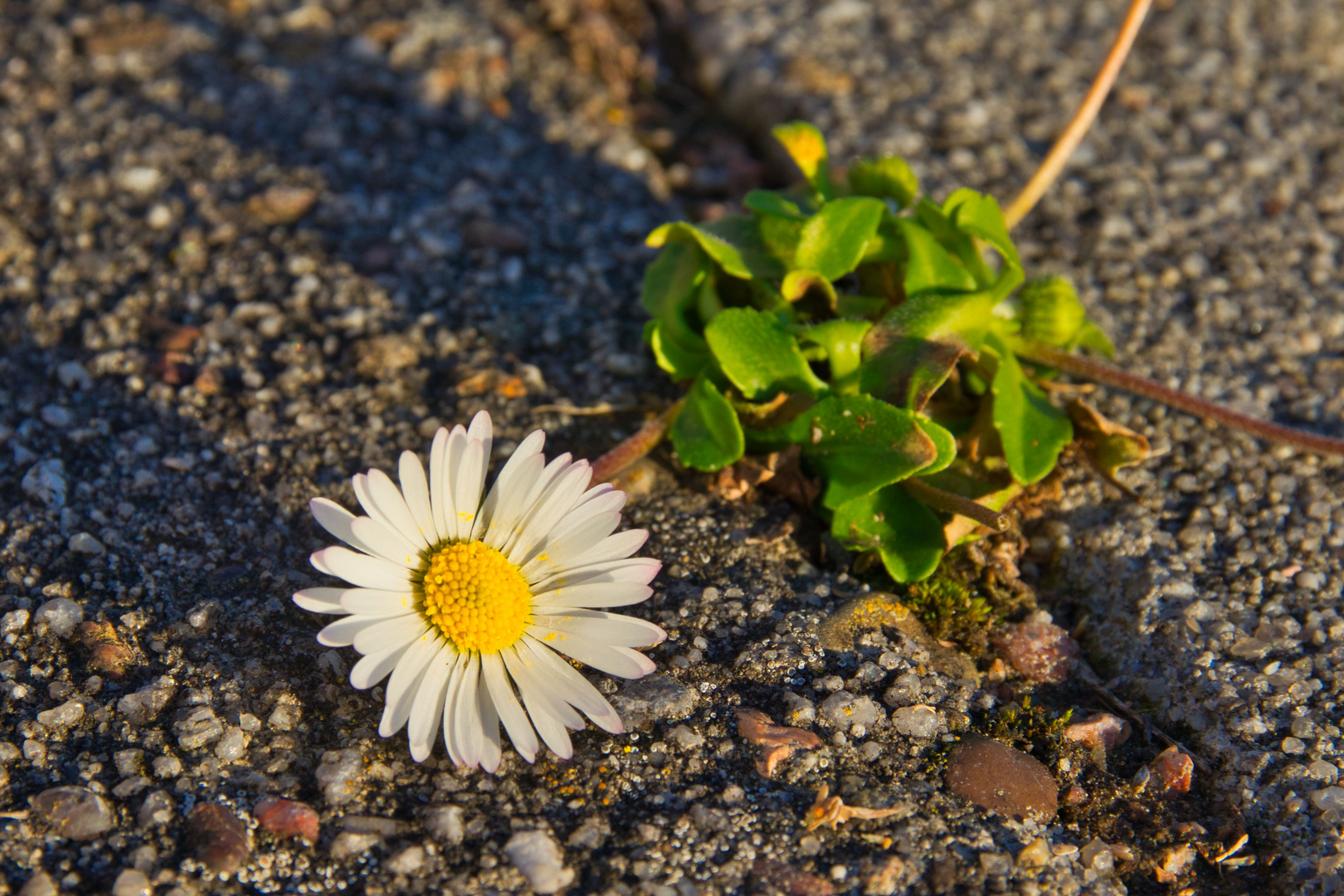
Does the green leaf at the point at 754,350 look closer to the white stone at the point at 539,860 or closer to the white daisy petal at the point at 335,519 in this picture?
the white daisy petal at the point at 335,519

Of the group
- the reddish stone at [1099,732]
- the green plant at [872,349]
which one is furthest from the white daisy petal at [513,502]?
the reddish stone at [1099,732]

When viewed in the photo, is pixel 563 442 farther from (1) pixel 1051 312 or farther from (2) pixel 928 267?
(1) pixel 1051 312

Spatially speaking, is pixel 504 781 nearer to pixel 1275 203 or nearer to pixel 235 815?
pixel 235 815

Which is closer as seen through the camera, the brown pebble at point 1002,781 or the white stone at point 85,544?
the brown pebble at point 1002,781

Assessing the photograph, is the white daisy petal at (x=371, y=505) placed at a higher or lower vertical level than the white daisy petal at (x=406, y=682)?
higher

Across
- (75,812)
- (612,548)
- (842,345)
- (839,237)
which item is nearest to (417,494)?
(612,548)
